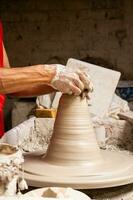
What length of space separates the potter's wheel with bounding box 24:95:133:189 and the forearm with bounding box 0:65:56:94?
0.13 metres

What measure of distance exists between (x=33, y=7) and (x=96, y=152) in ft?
8.52

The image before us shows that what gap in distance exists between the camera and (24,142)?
7.25ft

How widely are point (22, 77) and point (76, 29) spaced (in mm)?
2531

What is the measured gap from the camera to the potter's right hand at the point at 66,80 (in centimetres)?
144

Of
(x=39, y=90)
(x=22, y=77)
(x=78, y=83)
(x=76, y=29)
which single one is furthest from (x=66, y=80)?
(x=76, y=29)

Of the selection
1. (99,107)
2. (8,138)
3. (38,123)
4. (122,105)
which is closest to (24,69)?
(8,138)

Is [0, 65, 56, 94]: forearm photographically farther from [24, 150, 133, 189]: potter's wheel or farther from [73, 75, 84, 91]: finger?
[24, 150, 133, 189]: potter's wheel

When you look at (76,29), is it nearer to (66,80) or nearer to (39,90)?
(39,90)

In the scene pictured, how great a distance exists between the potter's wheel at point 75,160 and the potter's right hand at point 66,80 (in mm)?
64

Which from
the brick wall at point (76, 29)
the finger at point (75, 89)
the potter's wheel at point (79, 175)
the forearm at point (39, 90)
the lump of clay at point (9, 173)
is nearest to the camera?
the lump of clay at point (9, 173)

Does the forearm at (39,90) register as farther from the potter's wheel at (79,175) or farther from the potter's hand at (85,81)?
the potter's wheel at (79,175)

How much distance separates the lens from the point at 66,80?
1.44 metres

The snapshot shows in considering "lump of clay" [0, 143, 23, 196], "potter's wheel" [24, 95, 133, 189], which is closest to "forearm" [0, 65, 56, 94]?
"potter's wheel" [24, 95, 133, 189]

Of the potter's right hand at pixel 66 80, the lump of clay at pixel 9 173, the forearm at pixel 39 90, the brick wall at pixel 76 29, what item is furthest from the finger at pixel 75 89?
the brick wall at pixel 76 29
